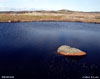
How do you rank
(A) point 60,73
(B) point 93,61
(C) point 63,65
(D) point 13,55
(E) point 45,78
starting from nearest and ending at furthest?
1. (E) point 45,78
2. (A) point 60,73
3. (C) point 63,65
4. (B) point 93,61
5. (D) point 13,55

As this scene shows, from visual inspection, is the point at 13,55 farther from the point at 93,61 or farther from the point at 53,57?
the point at 93,61

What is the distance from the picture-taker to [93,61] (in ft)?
100

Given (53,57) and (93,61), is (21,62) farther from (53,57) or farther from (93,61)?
(93,61)

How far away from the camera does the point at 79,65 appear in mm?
28438

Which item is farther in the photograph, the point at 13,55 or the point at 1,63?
the point at 13,55

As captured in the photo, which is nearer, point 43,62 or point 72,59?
point 43,62

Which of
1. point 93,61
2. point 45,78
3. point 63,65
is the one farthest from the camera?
point 93,61

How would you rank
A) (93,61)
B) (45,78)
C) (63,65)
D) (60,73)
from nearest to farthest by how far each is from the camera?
(45,78), (60,73), (63,65), (93,61)

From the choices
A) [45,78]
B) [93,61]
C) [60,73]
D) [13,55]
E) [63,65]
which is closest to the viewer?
[45,78]

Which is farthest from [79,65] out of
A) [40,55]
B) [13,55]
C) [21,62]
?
[13,55]

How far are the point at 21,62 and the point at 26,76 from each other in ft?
20.0

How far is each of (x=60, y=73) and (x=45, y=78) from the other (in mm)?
3400

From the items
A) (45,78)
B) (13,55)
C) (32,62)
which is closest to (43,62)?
(32,62)

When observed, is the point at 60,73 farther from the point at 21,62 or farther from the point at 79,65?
the point at 21,62
